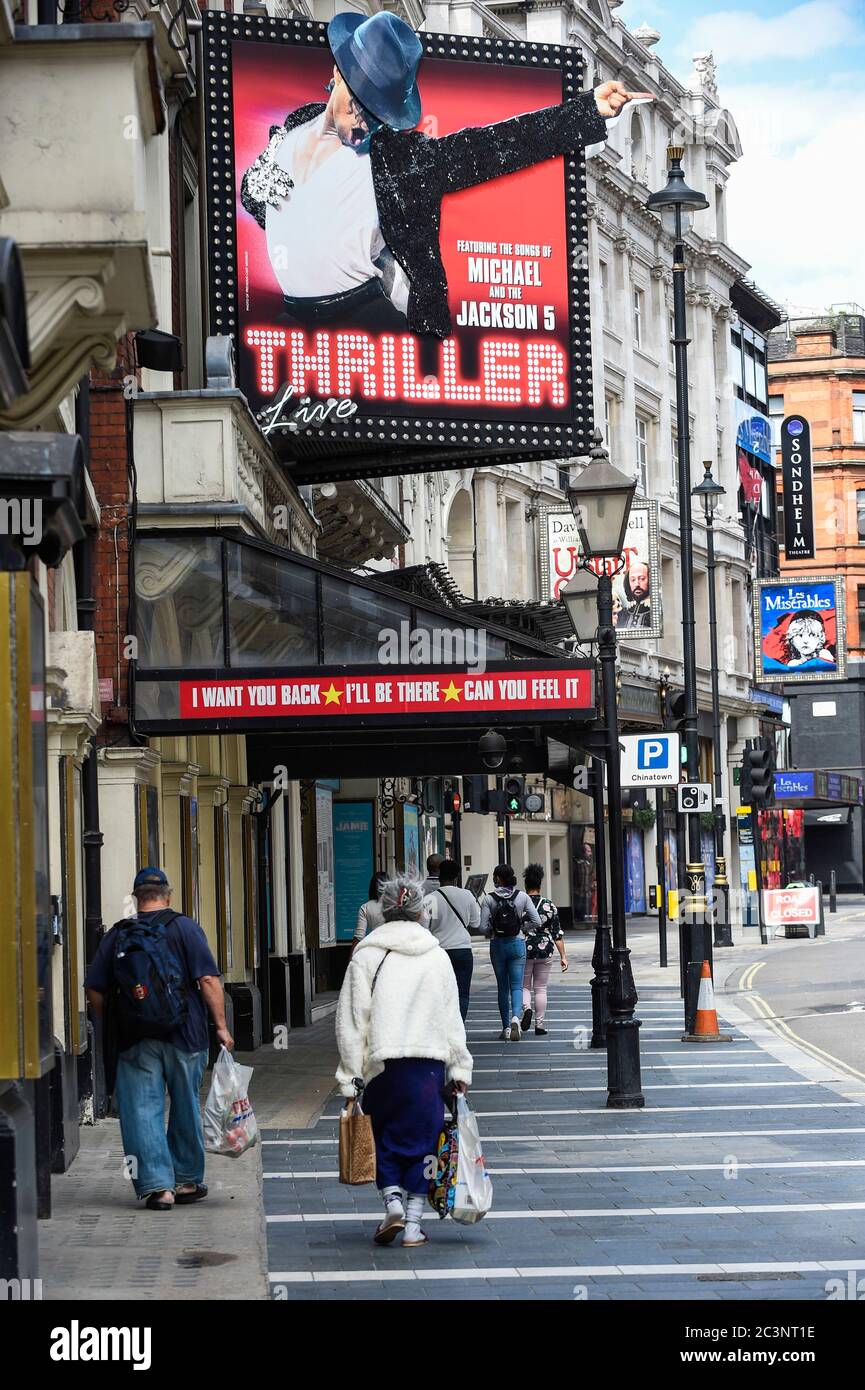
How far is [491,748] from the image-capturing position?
2227 centimetres

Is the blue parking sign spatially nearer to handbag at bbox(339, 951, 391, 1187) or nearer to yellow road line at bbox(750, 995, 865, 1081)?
yellow road line at bbox(750, 995, 865, 1081)

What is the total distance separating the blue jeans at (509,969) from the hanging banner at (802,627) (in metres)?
51.9

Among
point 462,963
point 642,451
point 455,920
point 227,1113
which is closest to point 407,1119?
point 227,1113

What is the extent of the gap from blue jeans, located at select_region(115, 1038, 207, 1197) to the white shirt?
42.8 feet

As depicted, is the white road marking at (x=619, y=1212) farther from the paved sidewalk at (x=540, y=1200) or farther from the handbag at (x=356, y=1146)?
the handbag at (x=356, y=1146)

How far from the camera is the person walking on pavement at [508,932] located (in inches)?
884

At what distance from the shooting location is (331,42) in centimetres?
2412

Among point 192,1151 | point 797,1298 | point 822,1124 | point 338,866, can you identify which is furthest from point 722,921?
point 797,1298

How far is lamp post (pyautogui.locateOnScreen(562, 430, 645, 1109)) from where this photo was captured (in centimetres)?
1648

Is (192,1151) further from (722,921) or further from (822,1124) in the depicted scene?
(722,921)

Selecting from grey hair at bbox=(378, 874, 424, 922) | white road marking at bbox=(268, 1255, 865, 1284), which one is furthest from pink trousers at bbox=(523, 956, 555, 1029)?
white road marking at bbox=(268, 1255, 865, 1284)

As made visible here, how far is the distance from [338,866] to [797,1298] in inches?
956

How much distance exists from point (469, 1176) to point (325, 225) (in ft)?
50.2

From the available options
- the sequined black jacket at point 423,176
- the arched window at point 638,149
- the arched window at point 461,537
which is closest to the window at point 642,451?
the arched window at point 638,149
